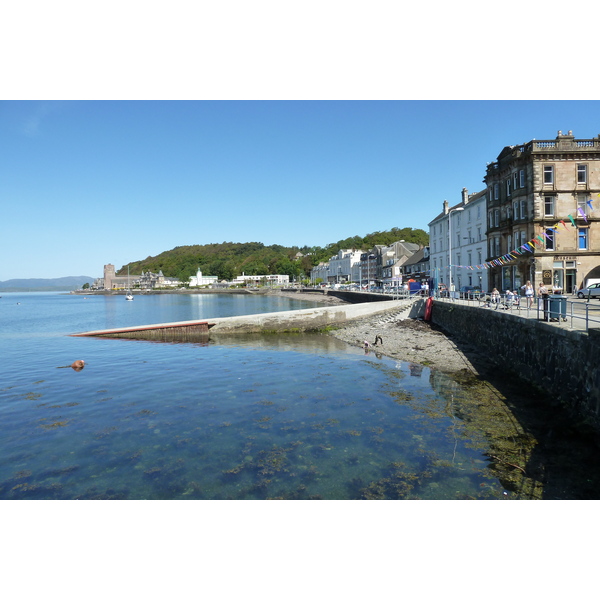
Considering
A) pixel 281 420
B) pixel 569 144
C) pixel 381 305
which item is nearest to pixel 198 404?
pixel 281 420

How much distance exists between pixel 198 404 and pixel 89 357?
42.9 feet

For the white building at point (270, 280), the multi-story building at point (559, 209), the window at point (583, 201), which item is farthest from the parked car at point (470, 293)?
the white building at point (270, 280)

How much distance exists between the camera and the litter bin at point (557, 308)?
43.8 ft

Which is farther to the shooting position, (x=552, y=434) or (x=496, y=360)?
(x=496, y=360)

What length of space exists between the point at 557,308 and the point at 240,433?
11209 millimetres

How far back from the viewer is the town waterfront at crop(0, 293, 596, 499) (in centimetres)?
784

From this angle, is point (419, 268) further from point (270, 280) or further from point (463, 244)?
point (270, 280)

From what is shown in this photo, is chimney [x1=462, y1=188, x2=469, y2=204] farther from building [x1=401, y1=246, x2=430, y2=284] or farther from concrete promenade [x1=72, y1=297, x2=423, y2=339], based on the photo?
concrete promenade [x1=72, y1=297, x2=423, y2=339]

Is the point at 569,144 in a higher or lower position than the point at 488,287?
higher

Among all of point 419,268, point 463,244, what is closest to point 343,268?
point 419,268

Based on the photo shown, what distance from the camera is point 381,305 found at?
35281mm

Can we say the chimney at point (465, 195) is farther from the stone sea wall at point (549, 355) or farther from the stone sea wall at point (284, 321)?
the stone sea wall at point (549, 355)

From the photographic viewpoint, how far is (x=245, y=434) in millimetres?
10523
